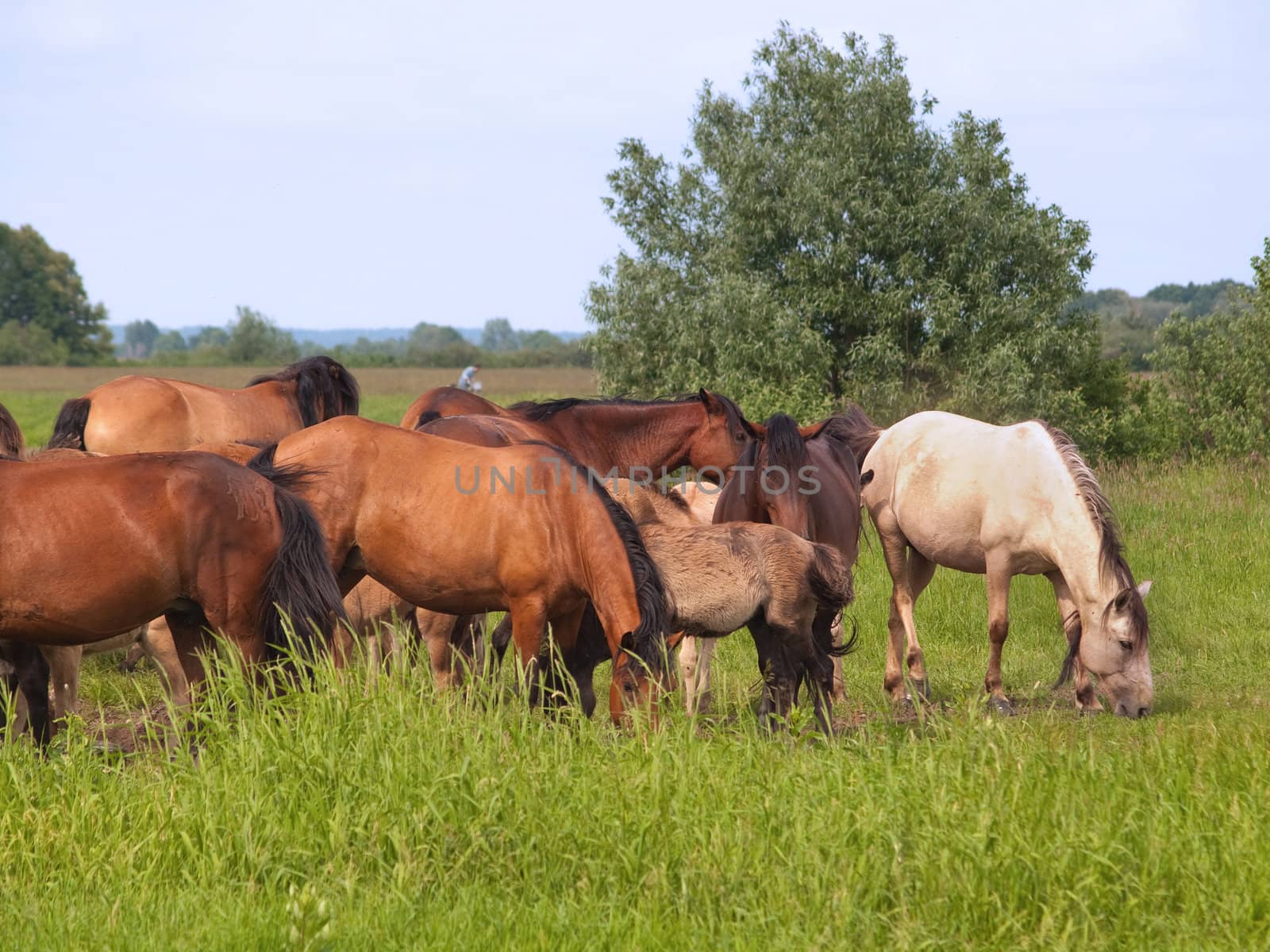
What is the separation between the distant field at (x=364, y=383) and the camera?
50.2 metres

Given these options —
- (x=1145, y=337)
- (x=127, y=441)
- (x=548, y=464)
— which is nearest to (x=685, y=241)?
(x=127, y=441)

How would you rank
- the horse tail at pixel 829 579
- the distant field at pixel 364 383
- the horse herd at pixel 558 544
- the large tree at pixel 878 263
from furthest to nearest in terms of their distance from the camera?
the distant field at pixel 364 383
the large tree at pixel 878 263
the horse tail at pixel 829 579
the horse herd at pixel 558 544

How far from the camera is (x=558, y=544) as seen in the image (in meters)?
6.30

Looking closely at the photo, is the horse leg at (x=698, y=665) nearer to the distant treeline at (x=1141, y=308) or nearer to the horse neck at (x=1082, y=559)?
the horse neck at (x=1082, y=559)

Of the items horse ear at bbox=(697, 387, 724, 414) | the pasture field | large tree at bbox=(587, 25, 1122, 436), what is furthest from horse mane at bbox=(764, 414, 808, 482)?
large tree at bbox=(587, 25, 1122, 436)

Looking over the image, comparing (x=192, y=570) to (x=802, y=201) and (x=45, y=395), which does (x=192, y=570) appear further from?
(x=45, y=395)

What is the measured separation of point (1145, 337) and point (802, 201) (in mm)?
46677

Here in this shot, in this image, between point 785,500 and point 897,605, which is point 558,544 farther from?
point 897,605

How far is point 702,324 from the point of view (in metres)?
26.4

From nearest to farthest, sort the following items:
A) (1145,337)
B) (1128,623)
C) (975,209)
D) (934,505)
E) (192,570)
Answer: (192,570) < (1128,623) < (934,505) < (975,209) < (1145,337)

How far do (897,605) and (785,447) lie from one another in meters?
2.06

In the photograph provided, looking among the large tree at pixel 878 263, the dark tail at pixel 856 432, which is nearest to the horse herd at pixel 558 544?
the dark tail at pixel 856 432

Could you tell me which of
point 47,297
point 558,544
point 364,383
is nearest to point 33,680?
Answer: point 558,544

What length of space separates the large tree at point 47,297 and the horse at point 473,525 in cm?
9313
